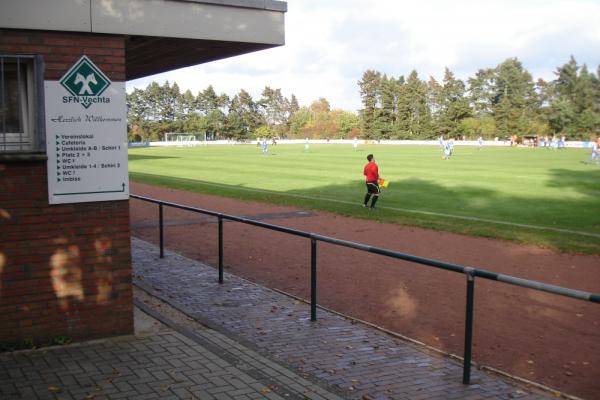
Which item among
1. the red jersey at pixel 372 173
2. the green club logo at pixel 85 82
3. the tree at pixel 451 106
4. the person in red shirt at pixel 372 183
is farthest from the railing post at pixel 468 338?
the tree at pixel 451 106

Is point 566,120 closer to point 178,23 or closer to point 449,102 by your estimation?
point 449,102

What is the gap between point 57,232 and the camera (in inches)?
230

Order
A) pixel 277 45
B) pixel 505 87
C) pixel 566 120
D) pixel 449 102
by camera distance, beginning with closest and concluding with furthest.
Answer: pixel 277 45 < pixel 566 120 < pixel 449 102 < pixel 505 87

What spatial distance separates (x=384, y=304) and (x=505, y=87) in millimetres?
115688

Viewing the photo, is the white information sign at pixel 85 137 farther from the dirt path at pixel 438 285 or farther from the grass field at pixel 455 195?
the grass field at pixel 455 195

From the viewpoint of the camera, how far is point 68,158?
5.88 metres

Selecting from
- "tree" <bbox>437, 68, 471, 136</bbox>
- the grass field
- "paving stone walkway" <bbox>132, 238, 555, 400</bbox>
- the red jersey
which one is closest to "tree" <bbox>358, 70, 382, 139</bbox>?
"tree" <bbox>437, 68, 471, 136</bbox>

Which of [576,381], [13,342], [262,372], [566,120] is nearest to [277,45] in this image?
[262,372]

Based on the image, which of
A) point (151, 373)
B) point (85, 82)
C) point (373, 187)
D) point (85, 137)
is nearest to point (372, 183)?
point (373, 187)

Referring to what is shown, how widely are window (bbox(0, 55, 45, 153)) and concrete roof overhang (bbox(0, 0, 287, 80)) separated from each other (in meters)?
0.46

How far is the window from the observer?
18.6ft

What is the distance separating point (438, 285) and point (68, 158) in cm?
559

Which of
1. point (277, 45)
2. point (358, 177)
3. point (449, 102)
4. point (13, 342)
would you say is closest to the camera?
point (13, 342)

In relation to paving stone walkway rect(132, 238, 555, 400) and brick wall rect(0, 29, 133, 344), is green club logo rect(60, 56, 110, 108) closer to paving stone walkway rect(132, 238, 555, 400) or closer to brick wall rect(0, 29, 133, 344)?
brick wall rect(0, 29, 133, 344)
